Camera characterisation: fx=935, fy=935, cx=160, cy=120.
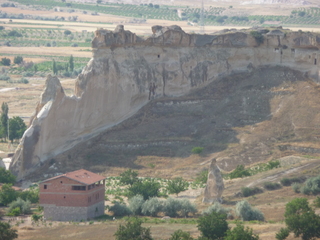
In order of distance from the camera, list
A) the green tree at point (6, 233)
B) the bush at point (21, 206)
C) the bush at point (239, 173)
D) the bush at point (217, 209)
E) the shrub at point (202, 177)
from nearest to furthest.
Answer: the green tree at point (6, 233)
the bush at point (217, 209)
the bush at point (21, 206)
the shrub at point (202, 177)
the bush at point (239, 173)

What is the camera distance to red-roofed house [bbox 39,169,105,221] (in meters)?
51.4

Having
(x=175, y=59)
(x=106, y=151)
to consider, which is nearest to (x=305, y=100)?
(x=175, y=59)

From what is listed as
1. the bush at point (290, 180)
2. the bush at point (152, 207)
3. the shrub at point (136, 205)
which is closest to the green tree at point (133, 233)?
the bush at point (152, 207)

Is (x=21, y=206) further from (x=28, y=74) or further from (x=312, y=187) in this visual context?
(x=28, y=74)

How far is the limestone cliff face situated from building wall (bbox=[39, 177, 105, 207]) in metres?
8.76

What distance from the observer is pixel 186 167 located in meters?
62.0

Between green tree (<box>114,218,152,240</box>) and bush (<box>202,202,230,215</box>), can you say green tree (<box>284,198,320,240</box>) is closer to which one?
bush (<box>202,202,230,215</box>)

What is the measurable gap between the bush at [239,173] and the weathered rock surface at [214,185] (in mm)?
5334

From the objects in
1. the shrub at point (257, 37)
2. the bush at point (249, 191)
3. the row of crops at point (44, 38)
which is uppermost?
the shrub at point (257, 37)

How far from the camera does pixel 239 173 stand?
58.9 meters

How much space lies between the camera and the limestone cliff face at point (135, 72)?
61812mm

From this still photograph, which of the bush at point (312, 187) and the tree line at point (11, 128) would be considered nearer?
the bush at point (312, 187)

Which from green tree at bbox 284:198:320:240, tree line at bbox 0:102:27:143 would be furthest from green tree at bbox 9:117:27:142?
green tree at bbox 284:198:320:240

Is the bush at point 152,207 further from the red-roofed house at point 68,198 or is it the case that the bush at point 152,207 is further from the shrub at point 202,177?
the shrub at point 202,177
